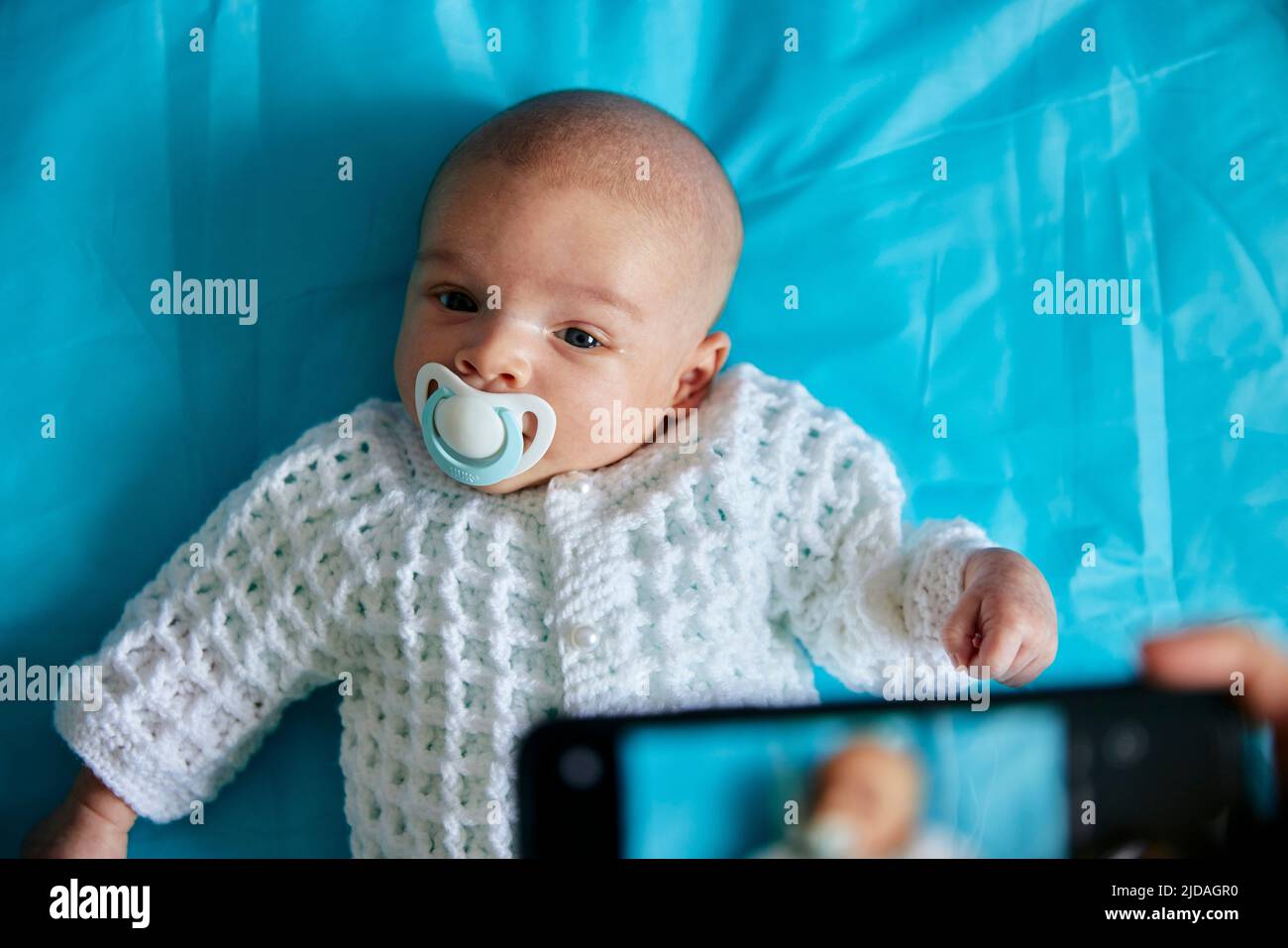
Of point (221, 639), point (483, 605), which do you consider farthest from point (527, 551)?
point (221, 639)

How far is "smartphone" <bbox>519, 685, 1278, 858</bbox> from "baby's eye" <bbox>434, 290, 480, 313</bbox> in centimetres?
49

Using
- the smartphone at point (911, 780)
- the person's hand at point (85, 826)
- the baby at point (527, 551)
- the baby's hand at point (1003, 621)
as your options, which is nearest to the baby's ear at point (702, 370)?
the baby at point (527, 551)

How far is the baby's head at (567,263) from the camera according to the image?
1.05 meters

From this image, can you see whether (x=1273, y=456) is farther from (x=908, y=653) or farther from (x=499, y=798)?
(x=499, y=798)

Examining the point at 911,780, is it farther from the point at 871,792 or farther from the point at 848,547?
the point at 848,547

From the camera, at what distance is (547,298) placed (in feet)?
3.46

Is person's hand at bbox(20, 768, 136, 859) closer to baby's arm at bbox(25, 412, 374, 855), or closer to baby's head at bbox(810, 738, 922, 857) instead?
baby's arm at bbox(25, 412, 374, 855)

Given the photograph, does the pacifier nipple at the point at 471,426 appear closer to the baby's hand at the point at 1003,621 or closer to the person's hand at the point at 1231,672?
the baby's hand at the point at 1003,621

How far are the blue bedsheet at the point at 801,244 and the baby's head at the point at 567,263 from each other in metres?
0.19

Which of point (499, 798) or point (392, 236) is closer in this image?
point (499, 798)

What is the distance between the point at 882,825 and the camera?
0.83m

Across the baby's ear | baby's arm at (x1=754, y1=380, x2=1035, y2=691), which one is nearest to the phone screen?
baby's arm at (x1=754, y1=380, x2=1035, y2=691)
